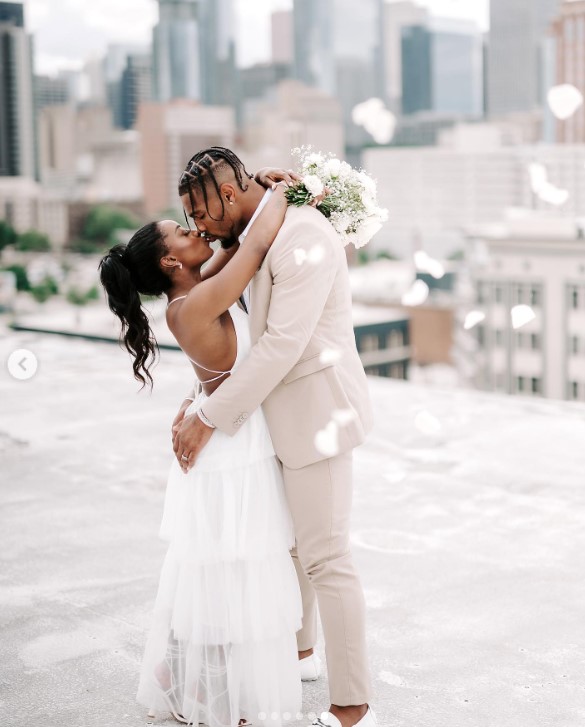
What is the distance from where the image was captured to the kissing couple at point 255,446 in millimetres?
1574

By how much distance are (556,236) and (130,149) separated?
4459 centimetres

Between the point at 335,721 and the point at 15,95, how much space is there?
6997 centimetres

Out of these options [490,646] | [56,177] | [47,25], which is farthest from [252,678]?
[47,25]

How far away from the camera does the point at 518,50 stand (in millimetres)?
76500

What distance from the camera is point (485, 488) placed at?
10.3ft

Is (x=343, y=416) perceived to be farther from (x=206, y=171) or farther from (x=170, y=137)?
(x=170, y=137)

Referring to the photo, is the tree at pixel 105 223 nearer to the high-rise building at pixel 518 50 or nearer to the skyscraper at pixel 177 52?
the skyscraper at pixel 177 52

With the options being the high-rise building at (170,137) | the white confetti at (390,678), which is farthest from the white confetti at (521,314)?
the high-rise building at (170,137)

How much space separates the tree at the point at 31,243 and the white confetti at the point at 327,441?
2395 inches

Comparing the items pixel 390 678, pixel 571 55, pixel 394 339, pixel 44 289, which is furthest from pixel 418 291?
pixel 390 678

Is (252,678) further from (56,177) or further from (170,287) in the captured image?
(56,177)

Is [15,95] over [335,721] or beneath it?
over

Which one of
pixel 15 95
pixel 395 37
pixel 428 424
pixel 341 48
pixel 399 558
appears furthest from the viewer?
pixel 341 48

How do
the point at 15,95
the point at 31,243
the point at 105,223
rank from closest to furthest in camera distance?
the point at 31,243 → the point at 105,223 → the point at 15,95
